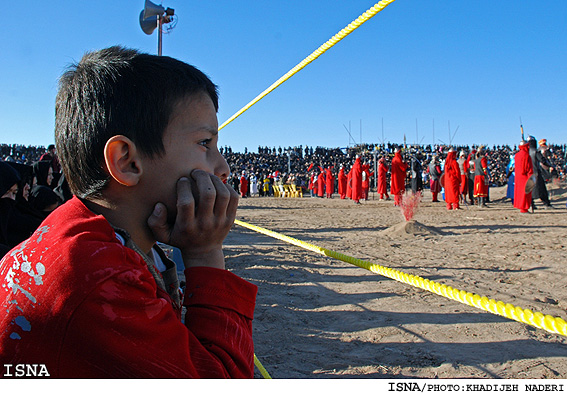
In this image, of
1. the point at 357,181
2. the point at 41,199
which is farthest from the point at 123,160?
the point at 357,181

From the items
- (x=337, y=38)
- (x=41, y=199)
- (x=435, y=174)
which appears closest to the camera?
(x=337, y=38)

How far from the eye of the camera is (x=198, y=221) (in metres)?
0.95

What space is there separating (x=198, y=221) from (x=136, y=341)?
322mm

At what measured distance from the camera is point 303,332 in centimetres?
307

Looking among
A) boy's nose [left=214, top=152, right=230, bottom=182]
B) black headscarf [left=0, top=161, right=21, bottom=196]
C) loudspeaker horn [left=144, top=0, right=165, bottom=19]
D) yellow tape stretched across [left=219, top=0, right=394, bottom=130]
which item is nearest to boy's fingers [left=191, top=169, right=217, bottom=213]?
boy's nose [left=214, top=152, right=230, bottom=182]

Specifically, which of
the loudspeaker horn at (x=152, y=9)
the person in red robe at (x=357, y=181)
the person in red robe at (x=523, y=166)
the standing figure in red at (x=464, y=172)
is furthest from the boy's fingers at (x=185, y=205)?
the person in red robe at (x=357, y=181)

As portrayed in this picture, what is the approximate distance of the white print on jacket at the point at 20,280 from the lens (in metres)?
0.71

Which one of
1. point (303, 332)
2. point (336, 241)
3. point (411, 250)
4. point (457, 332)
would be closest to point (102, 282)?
point (303, 332)

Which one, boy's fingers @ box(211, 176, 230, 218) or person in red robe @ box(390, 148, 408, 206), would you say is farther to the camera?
person in red robe @ box(390, 148, 408, 206)

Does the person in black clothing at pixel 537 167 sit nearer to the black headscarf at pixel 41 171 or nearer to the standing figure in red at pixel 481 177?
Result: the standing figure in red at pixel 481 177

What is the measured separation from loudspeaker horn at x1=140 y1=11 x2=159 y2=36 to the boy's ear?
14.4ft

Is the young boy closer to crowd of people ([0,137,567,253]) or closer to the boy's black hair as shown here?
the boy's black hair

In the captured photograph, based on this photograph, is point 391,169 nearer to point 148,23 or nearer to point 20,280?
point 148,23

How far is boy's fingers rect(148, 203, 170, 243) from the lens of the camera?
95 cm
